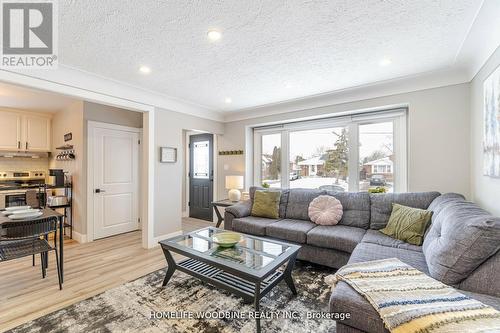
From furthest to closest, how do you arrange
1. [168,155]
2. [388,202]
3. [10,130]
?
[10,130]
[168,155]
[388,202]

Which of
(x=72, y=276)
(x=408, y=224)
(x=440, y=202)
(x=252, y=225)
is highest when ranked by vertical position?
(x=440, y=202)

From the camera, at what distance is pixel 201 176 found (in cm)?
547

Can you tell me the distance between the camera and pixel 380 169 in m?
3.48

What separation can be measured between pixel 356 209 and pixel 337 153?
117 cm

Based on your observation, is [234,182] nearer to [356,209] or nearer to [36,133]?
[356,209]

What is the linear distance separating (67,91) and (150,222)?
6.86ft

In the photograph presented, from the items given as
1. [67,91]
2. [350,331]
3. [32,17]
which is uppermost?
[32,17]

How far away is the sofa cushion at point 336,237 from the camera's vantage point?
2.45 metres

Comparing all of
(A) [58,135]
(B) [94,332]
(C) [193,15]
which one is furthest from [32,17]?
(A) [58,135]

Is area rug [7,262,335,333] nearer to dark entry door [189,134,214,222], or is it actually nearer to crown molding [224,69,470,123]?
crown molding [224,69,470,123]

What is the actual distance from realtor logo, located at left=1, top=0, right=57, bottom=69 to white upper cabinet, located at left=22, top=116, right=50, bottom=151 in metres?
3.12

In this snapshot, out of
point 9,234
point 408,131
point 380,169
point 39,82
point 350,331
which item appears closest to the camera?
point 350,331

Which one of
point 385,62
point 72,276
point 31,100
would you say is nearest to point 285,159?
point 385,62

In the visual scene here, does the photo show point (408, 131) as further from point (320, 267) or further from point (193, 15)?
point (193, 15)
